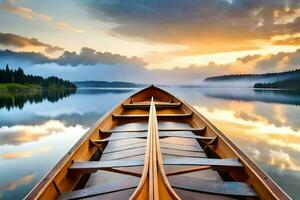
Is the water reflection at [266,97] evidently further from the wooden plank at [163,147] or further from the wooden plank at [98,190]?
the wooden plank at [98,190]

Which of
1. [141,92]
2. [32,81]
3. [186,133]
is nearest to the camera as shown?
[186,133]

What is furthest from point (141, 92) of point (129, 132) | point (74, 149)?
point (74, 149)

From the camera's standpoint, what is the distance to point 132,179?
3.38 m

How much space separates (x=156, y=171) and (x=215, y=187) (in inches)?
35.9

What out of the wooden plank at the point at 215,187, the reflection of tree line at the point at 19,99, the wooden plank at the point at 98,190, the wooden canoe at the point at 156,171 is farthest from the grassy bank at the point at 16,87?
the wooden plank at the point at 215,187

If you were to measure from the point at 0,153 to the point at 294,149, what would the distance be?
992 centimetres

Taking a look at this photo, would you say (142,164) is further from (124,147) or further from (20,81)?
(20,81)

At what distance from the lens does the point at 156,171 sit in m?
2.50

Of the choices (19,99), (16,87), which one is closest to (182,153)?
(19,99)

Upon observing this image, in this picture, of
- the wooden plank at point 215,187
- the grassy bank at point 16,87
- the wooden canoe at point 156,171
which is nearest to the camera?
the wooden canoe at point 156,171

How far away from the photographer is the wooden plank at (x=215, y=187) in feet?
9.60

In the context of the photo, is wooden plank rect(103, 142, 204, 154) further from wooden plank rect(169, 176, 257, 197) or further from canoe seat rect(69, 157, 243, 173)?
wooden plank rect(169, 176, 257, 197)

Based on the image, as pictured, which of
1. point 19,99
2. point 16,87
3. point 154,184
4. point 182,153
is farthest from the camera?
point 16,87

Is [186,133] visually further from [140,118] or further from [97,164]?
[97,164]
